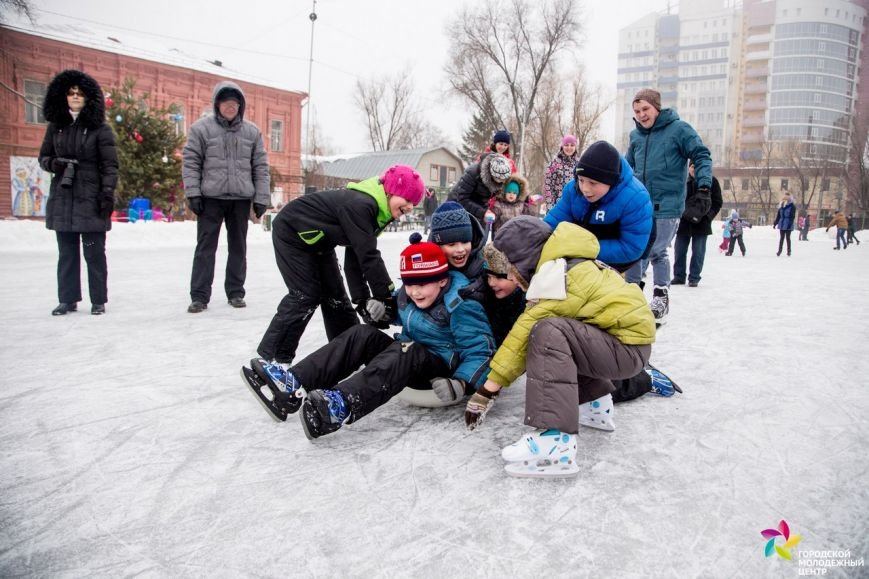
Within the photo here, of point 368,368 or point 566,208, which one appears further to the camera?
point 566,208

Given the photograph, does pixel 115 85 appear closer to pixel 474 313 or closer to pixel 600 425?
pixel 474 313

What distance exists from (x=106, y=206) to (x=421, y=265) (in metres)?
3.01

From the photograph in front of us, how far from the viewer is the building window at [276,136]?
2622 cm

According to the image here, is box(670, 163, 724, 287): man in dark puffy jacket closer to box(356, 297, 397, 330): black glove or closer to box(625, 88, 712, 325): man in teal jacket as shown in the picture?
box(625, 88, 712, 325): man in teal jacket

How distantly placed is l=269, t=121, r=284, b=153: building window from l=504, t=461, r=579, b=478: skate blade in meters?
26.6

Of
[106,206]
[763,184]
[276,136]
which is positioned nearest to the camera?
[106,206]

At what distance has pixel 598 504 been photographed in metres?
1.63

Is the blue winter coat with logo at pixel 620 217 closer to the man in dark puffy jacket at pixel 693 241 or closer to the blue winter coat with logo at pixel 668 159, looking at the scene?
the blue winter coat with logo at pixel 668 159

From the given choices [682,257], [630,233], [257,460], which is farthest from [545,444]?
[682,257]

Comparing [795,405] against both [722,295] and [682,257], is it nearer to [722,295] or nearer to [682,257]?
[722,295]

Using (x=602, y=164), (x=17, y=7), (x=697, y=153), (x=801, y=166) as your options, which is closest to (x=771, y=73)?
(x=801, y=166)

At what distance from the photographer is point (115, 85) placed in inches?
832

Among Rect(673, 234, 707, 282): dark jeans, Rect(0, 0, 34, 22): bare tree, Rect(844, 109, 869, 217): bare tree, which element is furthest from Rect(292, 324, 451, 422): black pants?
Rect(844, 109, 869, 217): bare tree

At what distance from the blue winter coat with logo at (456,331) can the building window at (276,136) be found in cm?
2588
